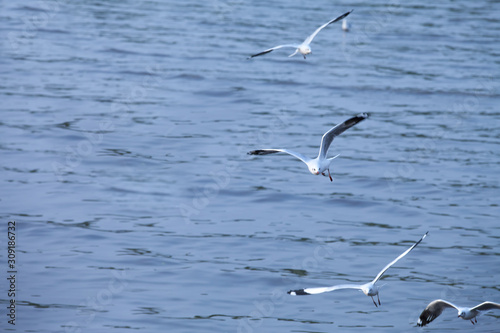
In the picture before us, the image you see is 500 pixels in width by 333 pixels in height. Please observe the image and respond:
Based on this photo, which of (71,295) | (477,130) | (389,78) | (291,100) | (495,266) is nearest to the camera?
(71,295)

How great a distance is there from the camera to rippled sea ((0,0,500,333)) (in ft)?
48.0

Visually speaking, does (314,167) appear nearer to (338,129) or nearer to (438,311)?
(338,129)

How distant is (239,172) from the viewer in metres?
21.3

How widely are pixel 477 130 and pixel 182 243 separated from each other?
11017mm

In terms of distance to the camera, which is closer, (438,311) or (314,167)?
(438,311)

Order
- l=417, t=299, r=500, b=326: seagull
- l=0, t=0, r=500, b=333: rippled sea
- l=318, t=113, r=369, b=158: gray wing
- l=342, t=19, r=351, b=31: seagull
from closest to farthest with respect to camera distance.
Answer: l=318, t=113, r=369, b=158: gray wing
l=417, t=299, r=500, b=326: seagull
l=0, t=0, r=500, b=333: rippled sea
l=342, t=19, r=351, b=31: seagull

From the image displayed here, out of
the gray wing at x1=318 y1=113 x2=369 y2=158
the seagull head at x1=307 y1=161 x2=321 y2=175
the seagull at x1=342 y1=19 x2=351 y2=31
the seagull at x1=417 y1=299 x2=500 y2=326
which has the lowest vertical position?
the seagull at x1=342 y1=19 x2=351 y2=31

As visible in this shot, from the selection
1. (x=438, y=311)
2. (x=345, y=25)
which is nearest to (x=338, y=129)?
(x=438, y=311)

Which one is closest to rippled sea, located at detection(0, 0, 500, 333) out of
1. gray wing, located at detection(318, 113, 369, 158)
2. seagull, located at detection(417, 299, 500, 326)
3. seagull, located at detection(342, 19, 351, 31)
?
seagull, located at detection(342, 19, 351, 31)

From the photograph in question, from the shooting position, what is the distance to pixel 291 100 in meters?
27.7

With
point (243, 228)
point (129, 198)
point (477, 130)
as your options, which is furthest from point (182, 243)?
point (477, 130)

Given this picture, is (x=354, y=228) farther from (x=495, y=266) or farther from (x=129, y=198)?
(x=129, y=198)

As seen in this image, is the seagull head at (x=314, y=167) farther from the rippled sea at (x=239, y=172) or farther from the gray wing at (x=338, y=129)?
the rippled sea at (x=239, y=172)

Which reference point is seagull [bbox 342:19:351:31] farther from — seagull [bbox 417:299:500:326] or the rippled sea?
seagull [bbox 417:299:500:326]
